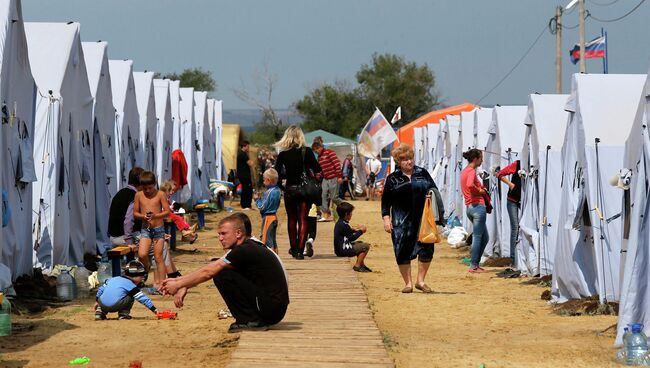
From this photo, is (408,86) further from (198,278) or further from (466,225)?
(198,278)

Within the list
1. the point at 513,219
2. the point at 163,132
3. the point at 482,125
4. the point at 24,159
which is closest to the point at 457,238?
the point at 482,125

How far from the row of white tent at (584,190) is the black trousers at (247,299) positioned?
112 inches

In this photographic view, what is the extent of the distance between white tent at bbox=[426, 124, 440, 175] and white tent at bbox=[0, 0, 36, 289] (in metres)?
20.3

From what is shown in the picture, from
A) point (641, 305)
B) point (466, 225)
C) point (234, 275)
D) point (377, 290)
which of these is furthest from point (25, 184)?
point (466, 225)

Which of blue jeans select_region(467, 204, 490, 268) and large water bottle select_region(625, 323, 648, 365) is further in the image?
blue jeans select_region(467, 204, 490, 268)

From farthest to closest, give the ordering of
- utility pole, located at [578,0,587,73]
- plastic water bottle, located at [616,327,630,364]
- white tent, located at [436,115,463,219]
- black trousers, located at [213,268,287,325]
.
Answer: utility pole, located at [578,0,587,73]
white tent, located at [436,115,463,219]
black trousers, located at [213,268,287,325]
plastic water bottle, located at [616,327,630,364]

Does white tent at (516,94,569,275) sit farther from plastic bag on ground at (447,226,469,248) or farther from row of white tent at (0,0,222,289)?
row of white tent at (0,0,222,289)

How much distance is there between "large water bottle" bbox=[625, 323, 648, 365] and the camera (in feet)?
29.3

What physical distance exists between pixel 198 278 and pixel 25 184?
5615 millimetres

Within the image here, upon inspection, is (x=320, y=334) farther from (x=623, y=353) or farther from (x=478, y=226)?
(x=478, y=226)

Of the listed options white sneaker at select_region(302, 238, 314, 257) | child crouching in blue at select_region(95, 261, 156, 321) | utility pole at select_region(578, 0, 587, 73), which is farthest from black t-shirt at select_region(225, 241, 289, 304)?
utility pole at select_region(578, 0, 587, 73)

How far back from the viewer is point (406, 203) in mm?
13336

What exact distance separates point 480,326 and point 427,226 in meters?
2.04

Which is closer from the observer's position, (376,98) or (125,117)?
(125,117)
